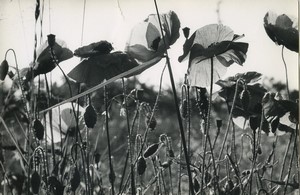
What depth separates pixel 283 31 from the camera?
86 cm

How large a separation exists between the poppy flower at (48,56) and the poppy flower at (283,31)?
339 millimetres

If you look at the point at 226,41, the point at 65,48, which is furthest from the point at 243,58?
the point at 65,48

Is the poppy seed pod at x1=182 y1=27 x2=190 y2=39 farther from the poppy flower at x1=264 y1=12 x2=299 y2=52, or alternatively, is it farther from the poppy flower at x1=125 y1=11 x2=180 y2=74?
the poppy flower at x1=264 y1=12 x2=299 y2=52

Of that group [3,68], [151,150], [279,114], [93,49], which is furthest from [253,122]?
[3,68]

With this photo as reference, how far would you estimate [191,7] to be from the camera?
0.90 m

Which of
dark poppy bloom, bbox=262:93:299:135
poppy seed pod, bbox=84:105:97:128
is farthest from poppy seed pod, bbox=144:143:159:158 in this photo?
dark poppy bloom, bbox=262:93:299:135

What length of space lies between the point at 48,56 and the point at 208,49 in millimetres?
270

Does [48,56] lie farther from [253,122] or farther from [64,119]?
[253,122]

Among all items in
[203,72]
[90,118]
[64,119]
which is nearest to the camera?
[90,118]

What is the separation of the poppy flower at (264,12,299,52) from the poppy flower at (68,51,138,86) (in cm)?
23

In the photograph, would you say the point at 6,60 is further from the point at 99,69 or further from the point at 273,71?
the point at 273,71

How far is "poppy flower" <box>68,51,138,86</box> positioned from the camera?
2.80 ft

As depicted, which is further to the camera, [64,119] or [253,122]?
[64,119]

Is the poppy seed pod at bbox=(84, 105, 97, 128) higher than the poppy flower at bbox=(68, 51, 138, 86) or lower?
lower
